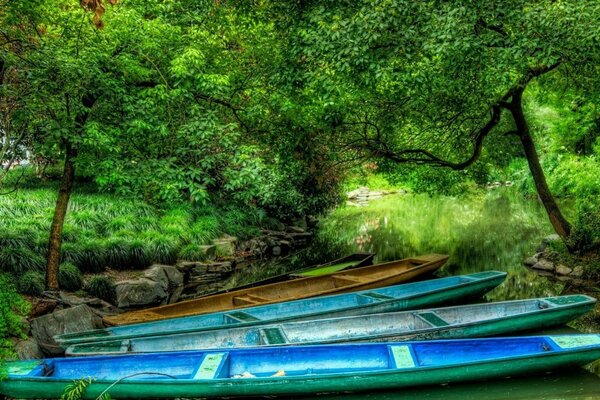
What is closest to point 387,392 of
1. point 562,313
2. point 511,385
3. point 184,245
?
point 511,385

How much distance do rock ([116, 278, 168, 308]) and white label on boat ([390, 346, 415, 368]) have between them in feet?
22.1

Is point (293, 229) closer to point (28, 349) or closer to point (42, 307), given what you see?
Answer: point (42, 307)

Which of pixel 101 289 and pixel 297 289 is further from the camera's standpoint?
pixel 297 289

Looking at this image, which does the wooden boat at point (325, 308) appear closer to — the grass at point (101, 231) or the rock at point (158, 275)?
the grass at point (101, 231)

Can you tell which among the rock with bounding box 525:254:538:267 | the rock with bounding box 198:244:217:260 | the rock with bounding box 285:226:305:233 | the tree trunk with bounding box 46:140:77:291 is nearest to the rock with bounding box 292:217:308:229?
the rock with bounding box 285:226:305:233

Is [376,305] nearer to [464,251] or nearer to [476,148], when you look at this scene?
[476,148]

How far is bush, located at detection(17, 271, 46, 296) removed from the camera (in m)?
9.52

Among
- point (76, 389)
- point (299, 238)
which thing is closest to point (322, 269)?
point (299, 238)

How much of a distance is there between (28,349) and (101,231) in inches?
257

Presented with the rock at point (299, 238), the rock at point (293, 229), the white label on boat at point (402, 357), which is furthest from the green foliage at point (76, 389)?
the rock at point (293, 229)

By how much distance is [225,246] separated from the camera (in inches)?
646

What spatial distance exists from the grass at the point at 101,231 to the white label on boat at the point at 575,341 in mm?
9590

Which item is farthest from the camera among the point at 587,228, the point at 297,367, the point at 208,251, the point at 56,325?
the point at 208,251

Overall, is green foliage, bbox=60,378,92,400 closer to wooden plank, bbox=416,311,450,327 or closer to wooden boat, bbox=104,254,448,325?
wooden boat, bbox=104,254,448,325
